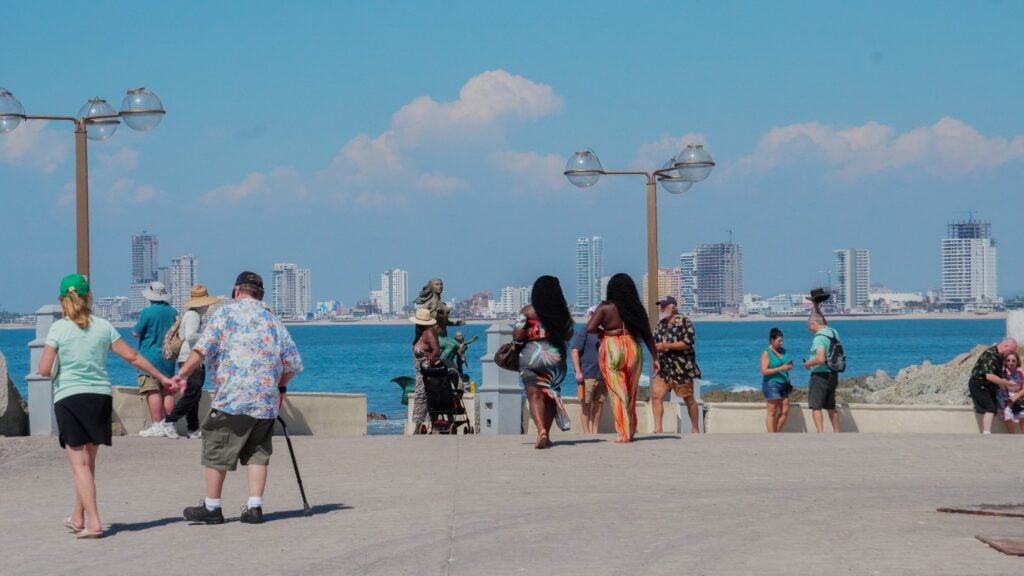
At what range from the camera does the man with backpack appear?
1667 centimetres

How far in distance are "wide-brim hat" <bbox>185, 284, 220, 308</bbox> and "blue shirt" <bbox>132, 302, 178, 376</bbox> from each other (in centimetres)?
26

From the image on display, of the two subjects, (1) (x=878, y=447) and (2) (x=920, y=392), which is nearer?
(1) (x=878, y=447)

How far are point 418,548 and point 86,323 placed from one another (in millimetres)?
2622

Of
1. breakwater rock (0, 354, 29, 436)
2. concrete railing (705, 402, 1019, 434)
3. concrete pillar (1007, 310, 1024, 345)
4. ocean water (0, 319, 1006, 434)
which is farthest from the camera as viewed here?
ocean water (0, 319, 1006, 434)

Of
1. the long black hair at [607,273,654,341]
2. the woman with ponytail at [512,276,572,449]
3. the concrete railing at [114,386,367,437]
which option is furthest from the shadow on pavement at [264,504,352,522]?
the concrete railing at [114,386,367,437]

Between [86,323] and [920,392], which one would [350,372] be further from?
[86,323]

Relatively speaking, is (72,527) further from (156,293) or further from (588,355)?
(588,355)

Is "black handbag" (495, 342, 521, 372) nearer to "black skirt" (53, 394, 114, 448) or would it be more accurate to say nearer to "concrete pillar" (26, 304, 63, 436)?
"concrete pillar" (26, 304, 63, 436)

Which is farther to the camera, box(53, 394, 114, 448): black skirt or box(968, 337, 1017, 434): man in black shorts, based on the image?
box(968, 337, 1017, 434): man in black shorts

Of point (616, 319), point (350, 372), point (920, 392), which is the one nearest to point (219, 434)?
point (616, 319)

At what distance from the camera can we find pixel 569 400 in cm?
1892

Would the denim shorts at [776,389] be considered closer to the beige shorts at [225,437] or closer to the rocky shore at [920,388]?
the beige shorts at [225,437]

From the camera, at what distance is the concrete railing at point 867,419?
1777 centimetres

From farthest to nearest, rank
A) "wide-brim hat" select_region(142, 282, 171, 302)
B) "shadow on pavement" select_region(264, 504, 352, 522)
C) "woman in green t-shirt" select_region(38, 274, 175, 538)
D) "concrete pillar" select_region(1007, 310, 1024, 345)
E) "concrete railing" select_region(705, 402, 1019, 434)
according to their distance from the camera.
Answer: "concrete pillar" select_region(1007, 310, 1024, 345)
"concrete railing" select_region(705, 402, 1019, 434)
"wide-brim hat" select_region(142, 282, 171, 302)
"shadow on pavement" select_region(264, 504, 352, 522)
"woman in green t-shirt" select_region(38, 274, 175, 538)
